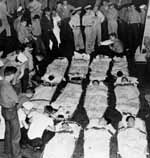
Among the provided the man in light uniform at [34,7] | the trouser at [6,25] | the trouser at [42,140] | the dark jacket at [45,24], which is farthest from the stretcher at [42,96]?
the man in light uniform at [34,7]

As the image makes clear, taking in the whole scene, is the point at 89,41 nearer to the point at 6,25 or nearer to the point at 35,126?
the point at 6,25

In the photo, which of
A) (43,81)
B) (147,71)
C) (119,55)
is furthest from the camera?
(119,55)

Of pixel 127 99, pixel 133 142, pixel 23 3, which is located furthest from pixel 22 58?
pixel 23 3

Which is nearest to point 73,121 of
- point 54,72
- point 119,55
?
point 54,72

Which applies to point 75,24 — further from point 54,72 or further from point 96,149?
point 96,149

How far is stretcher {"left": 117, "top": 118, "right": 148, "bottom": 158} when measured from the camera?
4.92 meters

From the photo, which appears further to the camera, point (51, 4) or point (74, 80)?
point (51, 4)

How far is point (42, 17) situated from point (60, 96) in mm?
3080

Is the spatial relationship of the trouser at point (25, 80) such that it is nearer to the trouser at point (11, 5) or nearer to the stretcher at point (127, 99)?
the stretcher at point (127, 99)

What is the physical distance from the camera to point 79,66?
7758 mm

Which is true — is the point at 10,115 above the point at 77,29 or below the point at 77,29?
below

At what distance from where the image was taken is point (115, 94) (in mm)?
6629

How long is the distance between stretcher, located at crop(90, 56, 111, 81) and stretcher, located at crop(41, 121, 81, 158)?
6.33 feet

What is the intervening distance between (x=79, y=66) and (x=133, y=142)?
10.1ft
